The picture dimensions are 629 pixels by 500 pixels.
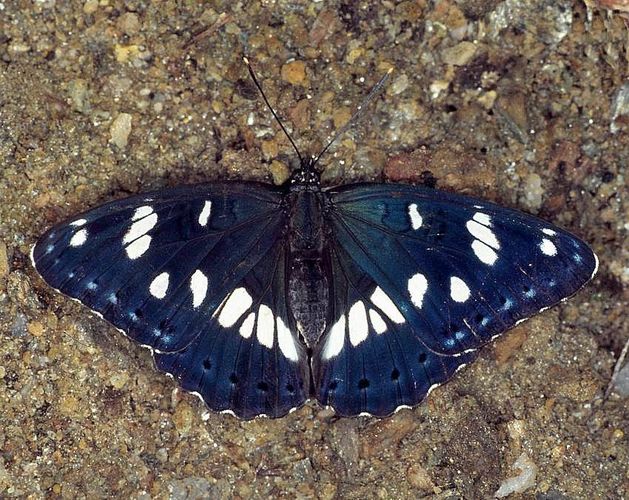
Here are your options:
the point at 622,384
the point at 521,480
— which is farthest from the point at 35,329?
the point at 622,384

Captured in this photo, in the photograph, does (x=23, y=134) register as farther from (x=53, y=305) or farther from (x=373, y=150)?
(x=373, y=150)

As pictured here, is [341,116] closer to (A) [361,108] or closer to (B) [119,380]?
(A) [361,108]

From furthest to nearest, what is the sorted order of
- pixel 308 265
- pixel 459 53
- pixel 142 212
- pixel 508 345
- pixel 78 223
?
pixel 459 53 → pixel 508 345 → pixel 308 265 → pixel 142 212 → pixel 78 223

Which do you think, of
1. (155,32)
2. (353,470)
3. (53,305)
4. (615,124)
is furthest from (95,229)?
(615,124)

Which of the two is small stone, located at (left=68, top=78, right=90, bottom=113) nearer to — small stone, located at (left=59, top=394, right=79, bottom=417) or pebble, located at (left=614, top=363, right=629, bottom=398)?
small stone, located at (left=59, top=394, right=79, bottom=417)

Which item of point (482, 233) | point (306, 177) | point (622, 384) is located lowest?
point (622, 384)

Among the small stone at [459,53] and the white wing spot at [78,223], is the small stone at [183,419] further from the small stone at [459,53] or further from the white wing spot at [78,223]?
the small stone at [459,53]

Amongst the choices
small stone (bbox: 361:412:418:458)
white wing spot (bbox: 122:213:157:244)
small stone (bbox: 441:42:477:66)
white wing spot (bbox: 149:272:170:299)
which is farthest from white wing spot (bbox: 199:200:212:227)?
small stone (bbox: 441:42:477:66)
